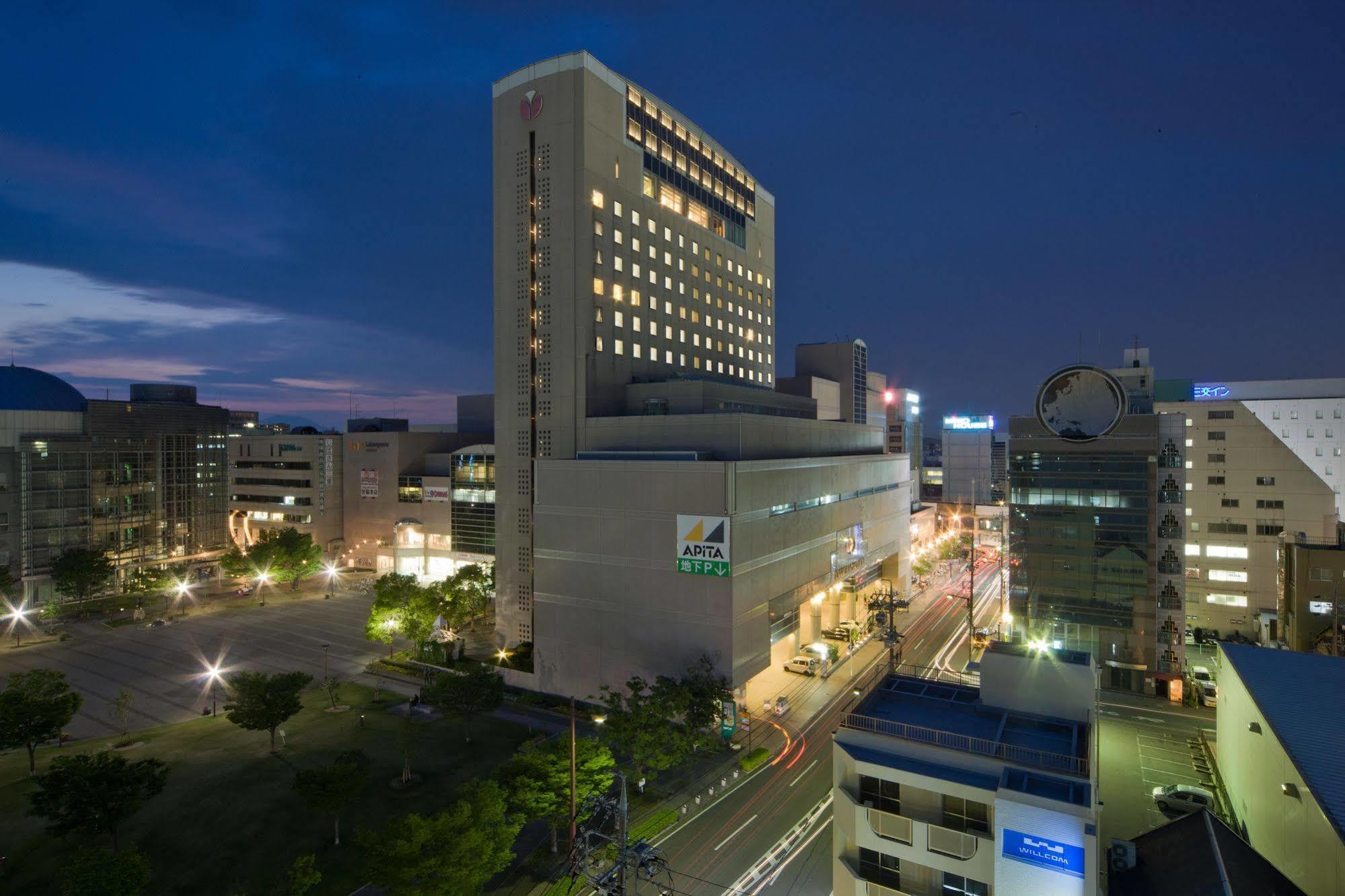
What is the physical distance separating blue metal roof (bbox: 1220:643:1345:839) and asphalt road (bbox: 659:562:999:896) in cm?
1701

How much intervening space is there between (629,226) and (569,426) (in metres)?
20.3

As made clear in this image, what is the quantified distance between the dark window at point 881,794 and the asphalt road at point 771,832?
6.54 meters

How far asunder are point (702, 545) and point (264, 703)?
90.4 ft

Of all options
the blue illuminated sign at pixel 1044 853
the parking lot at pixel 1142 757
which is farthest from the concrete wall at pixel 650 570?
the blue illuminated sign at pixel 1044 853

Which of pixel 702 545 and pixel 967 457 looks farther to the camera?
pixel 967 457

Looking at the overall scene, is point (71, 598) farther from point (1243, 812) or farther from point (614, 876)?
point (1243, 812)

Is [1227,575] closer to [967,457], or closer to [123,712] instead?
[123,712]

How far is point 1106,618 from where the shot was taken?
51.3 metres

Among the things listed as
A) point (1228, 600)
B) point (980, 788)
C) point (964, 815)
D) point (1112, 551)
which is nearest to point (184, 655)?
point (964, 815)

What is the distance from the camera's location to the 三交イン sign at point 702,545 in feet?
139

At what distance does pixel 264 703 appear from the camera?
37.0m

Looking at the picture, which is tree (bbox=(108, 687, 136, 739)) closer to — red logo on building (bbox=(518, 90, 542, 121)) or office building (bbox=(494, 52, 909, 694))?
office building (bbox=(494, 52, 909, 694))

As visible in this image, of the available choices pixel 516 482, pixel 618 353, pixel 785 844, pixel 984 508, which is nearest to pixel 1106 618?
pixel 785 844

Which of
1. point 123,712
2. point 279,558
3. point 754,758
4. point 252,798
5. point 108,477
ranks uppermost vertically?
point 108,477
